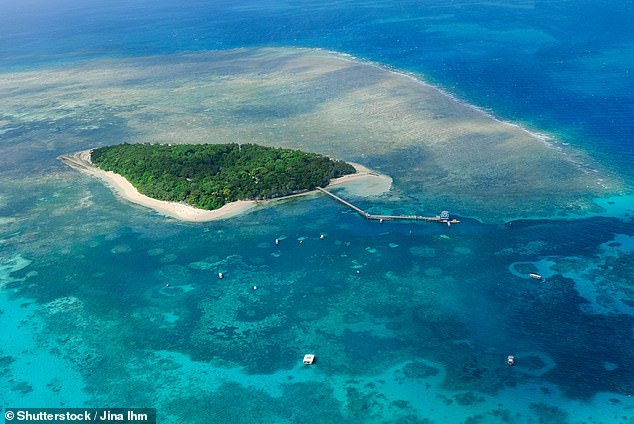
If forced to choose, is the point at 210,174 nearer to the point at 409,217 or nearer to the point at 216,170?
the point at 216,170

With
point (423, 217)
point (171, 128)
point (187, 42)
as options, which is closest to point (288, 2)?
point (187, 42)

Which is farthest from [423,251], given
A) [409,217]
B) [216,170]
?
[216,170]

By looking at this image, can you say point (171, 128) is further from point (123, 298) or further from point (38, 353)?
point (38, 353)

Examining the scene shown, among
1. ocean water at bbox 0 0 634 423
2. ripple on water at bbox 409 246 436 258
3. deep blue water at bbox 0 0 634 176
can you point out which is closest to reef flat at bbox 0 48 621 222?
ocean water at bbox 0 0 634 423

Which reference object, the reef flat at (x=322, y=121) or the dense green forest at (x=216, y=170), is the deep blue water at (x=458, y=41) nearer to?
the reef flat at (x=322, y=121)

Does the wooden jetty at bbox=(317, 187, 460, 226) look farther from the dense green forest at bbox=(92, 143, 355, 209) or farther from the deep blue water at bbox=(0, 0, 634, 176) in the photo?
the deep blue water at bbox=(0, 0, 634, 176)

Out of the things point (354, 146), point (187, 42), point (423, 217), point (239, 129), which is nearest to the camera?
point (423, 217)
